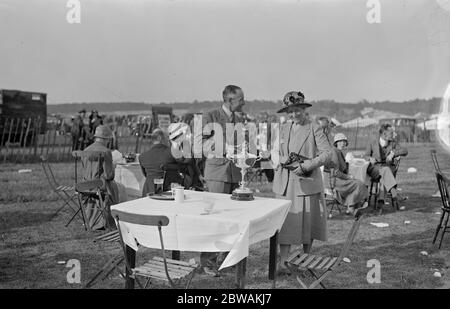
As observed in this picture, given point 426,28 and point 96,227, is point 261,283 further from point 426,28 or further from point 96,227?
point 426,28

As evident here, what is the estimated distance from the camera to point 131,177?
22.6 feet

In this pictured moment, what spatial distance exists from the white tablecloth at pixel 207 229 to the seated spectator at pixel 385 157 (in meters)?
5.12

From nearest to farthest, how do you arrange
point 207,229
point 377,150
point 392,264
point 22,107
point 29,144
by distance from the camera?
point 207,229, point 392,264, point 377,150, point 29,144, point 22,107

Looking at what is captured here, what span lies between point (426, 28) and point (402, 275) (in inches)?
196

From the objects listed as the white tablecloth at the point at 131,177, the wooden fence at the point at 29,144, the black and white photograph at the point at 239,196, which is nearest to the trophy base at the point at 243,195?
the black and white photograph at the point at 239,196

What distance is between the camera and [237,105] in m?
4.31

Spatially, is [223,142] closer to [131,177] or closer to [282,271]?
[282,271]

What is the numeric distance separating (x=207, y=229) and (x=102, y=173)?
330 centimetres

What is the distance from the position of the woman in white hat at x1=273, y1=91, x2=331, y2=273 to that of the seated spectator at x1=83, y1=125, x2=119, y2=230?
8.18 feet

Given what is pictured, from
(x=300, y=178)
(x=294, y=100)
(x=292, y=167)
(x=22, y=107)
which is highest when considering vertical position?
(x=22, y=107)

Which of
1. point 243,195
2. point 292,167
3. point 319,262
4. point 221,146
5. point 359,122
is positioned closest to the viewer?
point 319,262

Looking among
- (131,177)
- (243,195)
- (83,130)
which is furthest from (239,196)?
(83,130)

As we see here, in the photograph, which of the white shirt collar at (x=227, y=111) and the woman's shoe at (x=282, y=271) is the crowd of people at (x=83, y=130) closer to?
the white shirt collar at (x=227, y=111)

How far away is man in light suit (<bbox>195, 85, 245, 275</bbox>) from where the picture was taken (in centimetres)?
430
